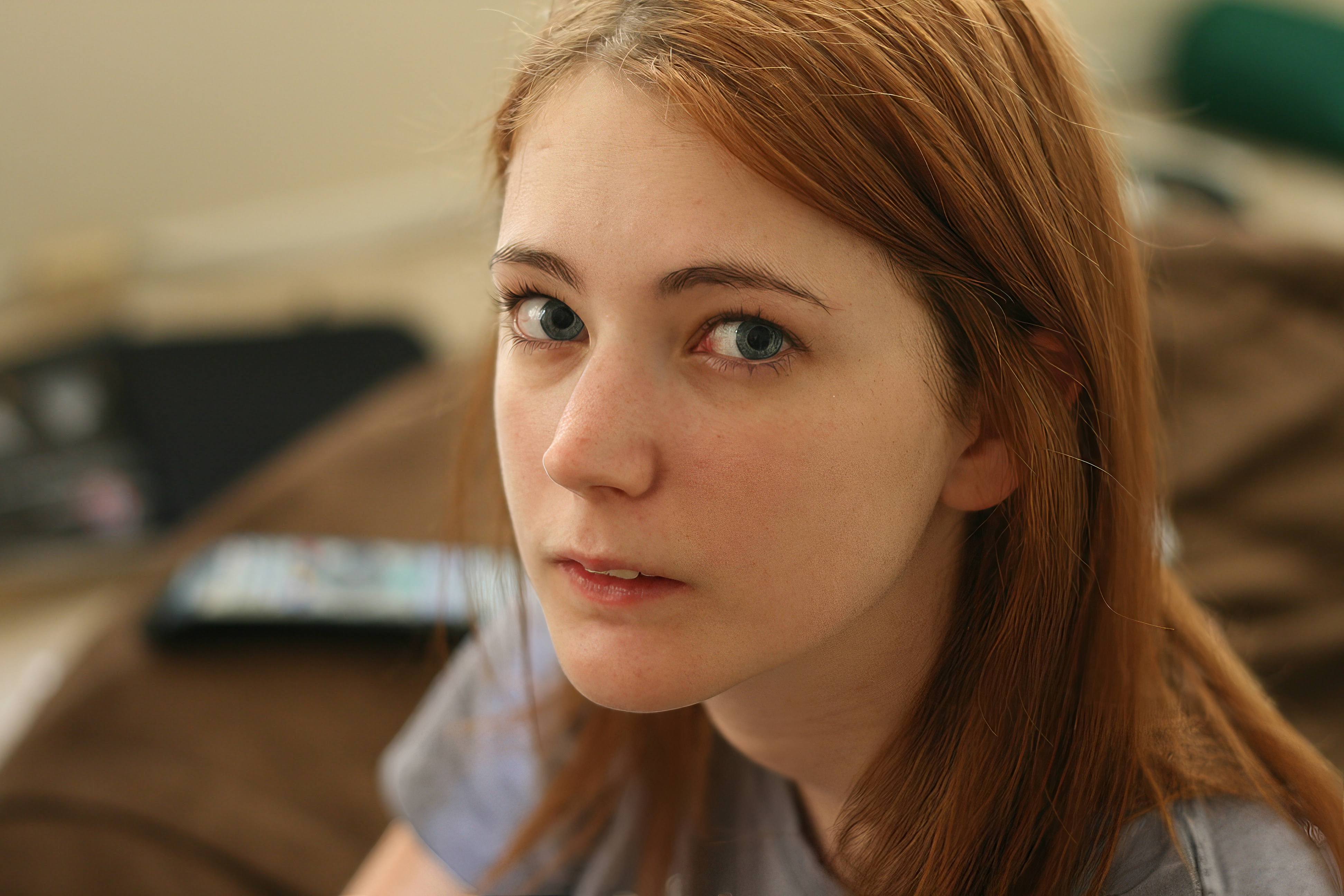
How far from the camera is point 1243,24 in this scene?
281 centimetres

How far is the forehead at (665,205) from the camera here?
546mm

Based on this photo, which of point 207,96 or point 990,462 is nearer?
point 990,462

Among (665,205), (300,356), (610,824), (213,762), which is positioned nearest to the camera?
(665,205)

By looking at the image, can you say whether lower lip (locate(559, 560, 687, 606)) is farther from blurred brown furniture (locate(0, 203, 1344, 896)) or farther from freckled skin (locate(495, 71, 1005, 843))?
blurred brown furniture (locate(0, 203, 1344, 896))

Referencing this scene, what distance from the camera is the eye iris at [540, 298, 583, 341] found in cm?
62

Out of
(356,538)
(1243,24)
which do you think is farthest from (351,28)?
(1243,24)

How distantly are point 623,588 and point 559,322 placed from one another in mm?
146

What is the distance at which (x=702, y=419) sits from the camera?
57 cm

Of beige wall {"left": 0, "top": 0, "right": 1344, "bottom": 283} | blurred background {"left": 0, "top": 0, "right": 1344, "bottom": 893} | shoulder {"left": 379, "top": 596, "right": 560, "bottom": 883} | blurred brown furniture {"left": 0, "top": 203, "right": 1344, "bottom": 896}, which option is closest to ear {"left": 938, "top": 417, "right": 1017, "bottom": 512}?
blurred background {"left": 0, "top": 0, "right": 1344, "bottom": 893}

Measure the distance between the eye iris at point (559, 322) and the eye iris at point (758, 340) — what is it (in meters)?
0.10

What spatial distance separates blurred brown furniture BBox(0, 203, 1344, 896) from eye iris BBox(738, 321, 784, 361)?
27.1 inches

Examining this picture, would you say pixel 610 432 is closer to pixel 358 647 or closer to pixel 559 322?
pixel 559 322

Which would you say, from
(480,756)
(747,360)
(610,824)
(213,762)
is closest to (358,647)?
(213,762)

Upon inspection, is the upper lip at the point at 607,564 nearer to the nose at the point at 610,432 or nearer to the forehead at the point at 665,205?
the nose at the point at 610,432
